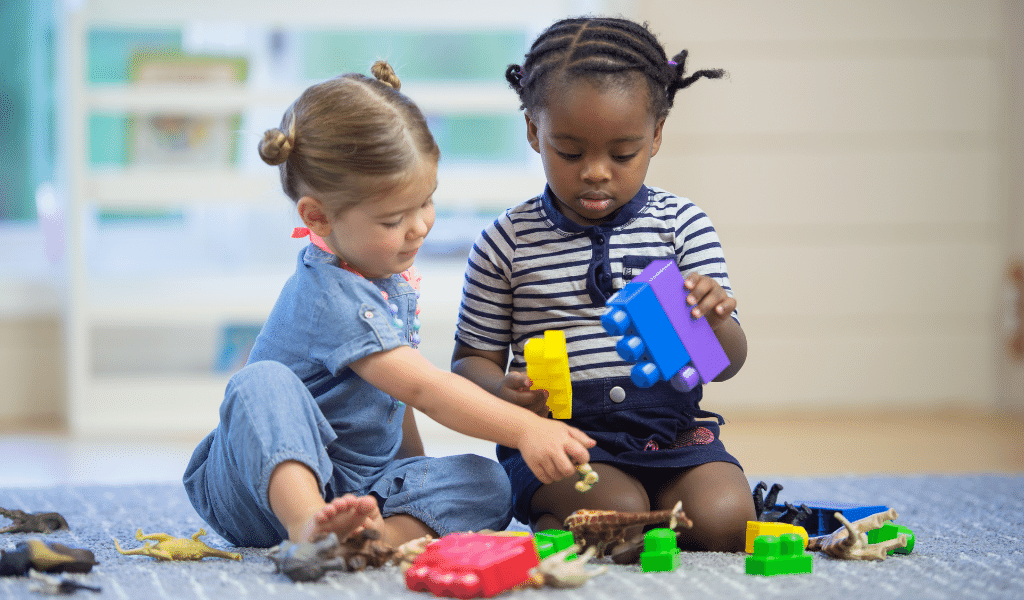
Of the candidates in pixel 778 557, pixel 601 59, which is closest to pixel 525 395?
pixel 778 557

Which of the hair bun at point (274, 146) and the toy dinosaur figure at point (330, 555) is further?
the hair bun at point (274, 146)

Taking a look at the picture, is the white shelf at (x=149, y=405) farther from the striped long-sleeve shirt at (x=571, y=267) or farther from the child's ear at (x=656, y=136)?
the child's ear at (x=656, y=136)

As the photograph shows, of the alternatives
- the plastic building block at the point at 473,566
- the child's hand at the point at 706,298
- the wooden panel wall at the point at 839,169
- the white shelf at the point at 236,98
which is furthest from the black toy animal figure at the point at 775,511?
the white shelf at the point at 236,98

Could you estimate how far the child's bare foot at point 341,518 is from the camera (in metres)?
0.81

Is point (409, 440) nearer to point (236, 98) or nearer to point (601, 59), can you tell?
point (601, 59)

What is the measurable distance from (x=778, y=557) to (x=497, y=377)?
342 mm

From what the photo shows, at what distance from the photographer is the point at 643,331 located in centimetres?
89

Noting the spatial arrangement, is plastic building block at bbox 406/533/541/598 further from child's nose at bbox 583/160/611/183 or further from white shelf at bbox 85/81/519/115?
white shelf at bbox 85/81/519/115

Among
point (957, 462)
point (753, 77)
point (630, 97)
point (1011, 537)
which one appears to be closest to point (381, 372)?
point (630, 97)

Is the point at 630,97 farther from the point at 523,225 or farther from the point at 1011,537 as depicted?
the point at 1011,537

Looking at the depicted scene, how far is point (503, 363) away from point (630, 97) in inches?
12.9

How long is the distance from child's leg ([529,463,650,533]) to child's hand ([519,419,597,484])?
5.0 inches

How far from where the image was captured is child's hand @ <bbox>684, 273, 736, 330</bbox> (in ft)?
3.06

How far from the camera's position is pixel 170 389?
2.24 m
